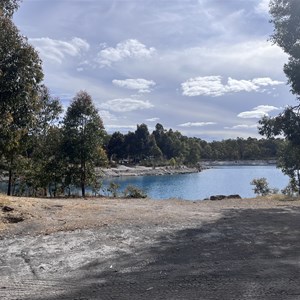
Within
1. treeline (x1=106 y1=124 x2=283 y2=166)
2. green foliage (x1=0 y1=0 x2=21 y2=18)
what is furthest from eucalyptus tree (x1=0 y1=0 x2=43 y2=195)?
treeline (x1=106 y1=124 x2=283 y2=166)

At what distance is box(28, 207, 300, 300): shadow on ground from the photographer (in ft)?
15.3

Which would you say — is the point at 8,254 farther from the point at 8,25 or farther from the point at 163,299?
the point at 8,25

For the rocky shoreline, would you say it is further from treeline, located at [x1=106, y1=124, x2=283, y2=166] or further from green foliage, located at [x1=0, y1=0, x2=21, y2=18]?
green foliage, located at [x1=0, y1=0, x2=21, y2=18]

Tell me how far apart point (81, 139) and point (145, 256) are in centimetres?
1526

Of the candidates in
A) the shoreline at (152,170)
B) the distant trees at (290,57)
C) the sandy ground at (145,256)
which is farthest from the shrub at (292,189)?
the shoreline at (152,170)

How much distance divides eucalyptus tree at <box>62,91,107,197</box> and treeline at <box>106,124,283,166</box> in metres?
61.9

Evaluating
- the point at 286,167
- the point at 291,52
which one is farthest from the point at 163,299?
the point at 286,167

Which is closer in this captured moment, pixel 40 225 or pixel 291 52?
pixel 40 225

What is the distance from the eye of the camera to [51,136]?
2208 cm

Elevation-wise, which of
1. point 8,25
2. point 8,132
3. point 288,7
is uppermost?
point 288,7

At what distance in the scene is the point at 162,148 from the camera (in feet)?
328

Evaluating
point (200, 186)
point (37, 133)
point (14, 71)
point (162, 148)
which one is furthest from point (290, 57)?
point (162, 148)

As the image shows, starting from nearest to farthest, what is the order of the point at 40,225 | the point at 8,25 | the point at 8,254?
the point at 8,254 → the point at 40,225 → the point at 8,25

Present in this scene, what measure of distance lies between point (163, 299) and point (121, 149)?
88.7 m
